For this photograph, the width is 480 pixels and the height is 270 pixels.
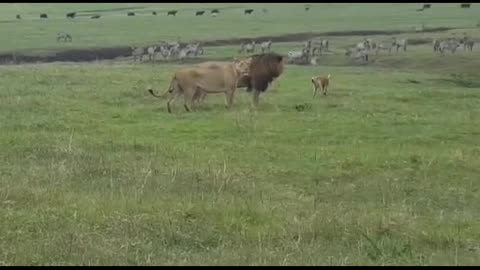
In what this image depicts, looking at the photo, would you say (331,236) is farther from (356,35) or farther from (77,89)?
(356,35)

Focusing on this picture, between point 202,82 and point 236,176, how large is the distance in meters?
10.1

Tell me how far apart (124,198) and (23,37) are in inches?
1890

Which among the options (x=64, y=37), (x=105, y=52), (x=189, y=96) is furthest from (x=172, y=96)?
(x=64, y=37)

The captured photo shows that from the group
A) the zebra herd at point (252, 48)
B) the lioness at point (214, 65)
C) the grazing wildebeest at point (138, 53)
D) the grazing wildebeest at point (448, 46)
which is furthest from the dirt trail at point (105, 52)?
the lioness at point (214, 65)

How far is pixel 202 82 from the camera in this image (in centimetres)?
2314

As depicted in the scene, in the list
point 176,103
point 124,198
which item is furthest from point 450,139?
point 124,198

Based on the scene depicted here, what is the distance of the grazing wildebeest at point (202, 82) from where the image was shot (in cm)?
2286

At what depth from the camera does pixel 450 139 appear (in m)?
18.2

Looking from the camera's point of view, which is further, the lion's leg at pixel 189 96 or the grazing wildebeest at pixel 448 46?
the grazing wildebeest at pixel 448 46

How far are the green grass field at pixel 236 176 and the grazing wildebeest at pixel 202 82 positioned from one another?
0.66m

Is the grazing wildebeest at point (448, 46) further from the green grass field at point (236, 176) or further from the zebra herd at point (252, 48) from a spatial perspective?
the green grass field at point (236, 176)

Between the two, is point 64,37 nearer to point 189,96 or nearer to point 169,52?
point 169,52

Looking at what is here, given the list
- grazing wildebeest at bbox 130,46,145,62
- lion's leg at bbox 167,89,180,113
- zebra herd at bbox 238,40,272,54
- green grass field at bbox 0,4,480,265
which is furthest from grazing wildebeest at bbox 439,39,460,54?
lion's leg at bbox 167,89,180,113

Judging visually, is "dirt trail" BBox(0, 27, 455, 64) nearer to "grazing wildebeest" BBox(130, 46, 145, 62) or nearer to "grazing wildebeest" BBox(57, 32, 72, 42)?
"grazing wildebeest" BBox(130, 46, 145, 62)
